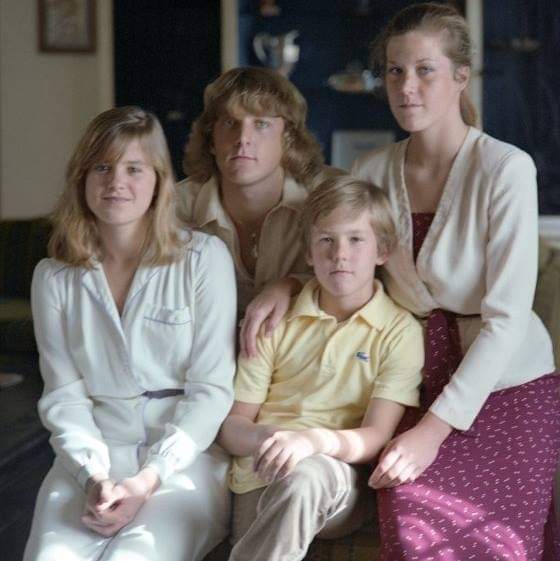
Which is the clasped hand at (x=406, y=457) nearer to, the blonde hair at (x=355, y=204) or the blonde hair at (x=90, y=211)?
the blonde hair at (x=355, y=204)

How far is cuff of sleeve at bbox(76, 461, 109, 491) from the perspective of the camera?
68.2 inches

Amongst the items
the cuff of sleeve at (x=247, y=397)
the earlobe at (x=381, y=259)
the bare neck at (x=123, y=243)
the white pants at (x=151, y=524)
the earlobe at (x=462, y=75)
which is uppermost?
the earlobe at (x=462, y=75)

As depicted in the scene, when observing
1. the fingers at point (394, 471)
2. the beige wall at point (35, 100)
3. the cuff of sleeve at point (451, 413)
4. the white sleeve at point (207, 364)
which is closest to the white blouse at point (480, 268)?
the cuff of sleeve at point (451, 413)

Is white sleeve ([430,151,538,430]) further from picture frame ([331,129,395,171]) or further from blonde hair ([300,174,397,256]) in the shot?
picture frame ([331,129,395,171])

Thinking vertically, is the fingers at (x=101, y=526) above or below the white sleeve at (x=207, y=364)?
below

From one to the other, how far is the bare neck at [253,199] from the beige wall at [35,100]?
2.77m

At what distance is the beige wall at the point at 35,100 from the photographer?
4766 mm

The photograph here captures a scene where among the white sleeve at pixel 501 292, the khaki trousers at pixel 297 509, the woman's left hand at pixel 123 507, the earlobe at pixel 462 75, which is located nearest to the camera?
the khaki trousers at pixel 297 509

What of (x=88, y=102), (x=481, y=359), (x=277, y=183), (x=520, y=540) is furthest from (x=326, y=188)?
(x=88, y=102)

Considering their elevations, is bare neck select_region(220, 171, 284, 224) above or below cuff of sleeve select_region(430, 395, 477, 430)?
above

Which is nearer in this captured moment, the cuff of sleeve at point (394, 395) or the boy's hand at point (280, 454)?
the boy's hand at point (280, 454)

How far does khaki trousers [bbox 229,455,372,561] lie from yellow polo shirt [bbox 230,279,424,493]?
15 centimetres

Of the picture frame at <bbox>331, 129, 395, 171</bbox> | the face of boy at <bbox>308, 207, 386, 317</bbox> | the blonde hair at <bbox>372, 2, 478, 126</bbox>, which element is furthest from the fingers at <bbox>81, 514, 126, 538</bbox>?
the picture frame at <bbox>331, 129, 395, 171</bbox>

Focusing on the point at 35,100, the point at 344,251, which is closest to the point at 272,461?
the point at 344,251
